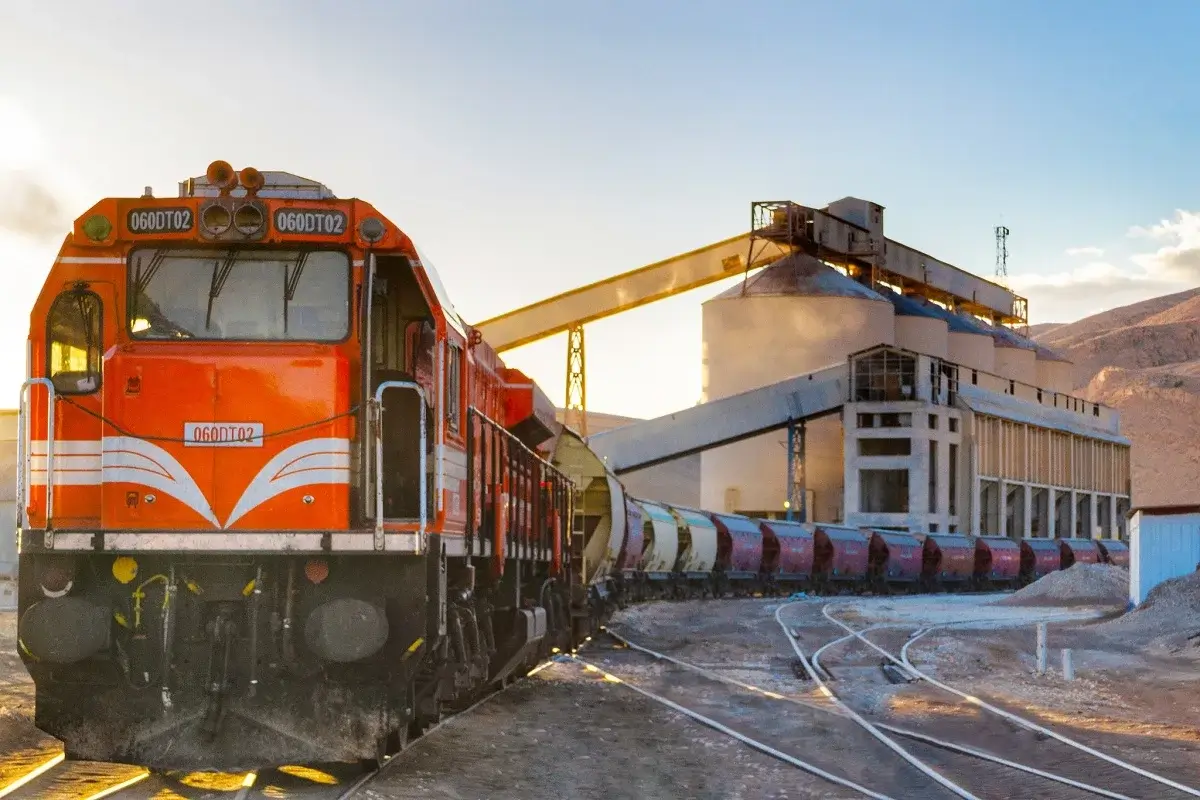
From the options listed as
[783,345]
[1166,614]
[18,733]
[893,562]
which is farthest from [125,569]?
[783,345]

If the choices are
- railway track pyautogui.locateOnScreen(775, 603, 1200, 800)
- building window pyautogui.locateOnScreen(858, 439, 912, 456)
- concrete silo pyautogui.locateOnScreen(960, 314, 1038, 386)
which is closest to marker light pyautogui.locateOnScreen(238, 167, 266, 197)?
railway track pyautogui.locateOnScreen(775, 603, 1200, 800)

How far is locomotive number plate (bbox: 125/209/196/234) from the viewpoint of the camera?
11547mm

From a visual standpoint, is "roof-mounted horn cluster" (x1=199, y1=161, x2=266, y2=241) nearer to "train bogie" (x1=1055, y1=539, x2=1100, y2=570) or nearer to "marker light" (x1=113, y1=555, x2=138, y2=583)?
"marker light" (x1=113, y1=555, x2=138, y2=583)

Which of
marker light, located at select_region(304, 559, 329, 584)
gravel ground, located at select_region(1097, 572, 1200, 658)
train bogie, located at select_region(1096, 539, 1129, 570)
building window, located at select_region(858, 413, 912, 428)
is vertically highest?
building window, located at select_region(858, 413, 912, 428)

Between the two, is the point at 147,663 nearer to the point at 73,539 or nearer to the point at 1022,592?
the point at 73,539

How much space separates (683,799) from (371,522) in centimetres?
307

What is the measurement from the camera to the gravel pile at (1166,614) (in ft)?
104

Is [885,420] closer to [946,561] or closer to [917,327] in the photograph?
[917,327]

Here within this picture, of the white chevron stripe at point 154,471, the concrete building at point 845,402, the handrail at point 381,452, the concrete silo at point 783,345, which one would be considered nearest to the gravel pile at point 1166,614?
the handrail at point 381,452

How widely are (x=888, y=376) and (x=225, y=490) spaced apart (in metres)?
72.9

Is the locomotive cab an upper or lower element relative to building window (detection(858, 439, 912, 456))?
lower

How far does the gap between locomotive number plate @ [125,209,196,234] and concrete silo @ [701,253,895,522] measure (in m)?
78.5

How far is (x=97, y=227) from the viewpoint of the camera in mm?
11648

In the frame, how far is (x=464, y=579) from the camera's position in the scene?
13.8 meters
